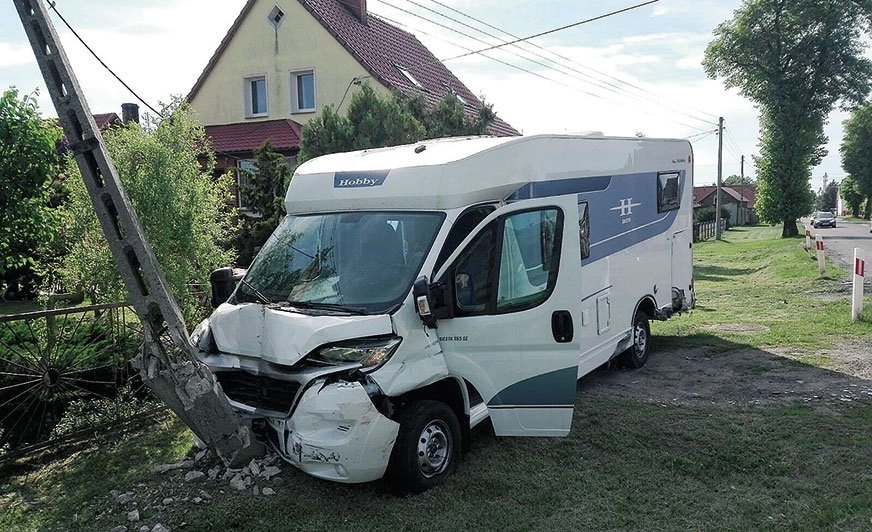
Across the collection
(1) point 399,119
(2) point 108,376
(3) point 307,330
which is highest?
(1) point 399,119

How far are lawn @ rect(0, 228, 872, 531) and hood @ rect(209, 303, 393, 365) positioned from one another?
3.42 feet

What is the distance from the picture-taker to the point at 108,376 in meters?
6.71

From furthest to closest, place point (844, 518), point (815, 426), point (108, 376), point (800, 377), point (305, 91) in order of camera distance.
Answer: point (305, 91) → point (800, 377) → point (108, 376) → point (815, 426) → point (844, 518)

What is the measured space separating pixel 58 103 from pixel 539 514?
4.55m

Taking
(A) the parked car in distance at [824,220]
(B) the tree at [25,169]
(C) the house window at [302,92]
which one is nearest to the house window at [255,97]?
(C) the house window at [302,92]

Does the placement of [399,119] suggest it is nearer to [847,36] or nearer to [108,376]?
[108,376]

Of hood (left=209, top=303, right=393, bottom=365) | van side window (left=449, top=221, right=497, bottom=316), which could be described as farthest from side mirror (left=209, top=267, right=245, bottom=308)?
van side window (left=449, top=221, right=497, bottom=316)

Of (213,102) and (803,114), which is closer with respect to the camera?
(213,102)

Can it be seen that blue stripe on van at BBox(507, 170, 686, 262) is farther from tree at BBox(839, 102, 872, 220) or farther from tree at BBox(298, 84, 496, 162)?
tree at BBox(839, 102, 872, 220)

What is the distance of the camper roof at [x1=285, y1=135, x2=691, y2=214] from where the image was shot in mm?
5250

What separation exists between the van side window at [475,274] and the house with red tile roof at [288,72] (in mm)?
14967

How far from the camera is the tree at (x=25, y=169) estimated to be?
861 cm

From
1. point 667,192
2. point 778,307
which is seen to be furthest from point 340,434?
point 778,307

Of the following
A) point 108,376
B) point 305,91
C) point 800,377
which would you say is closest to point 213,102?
point 305,91
